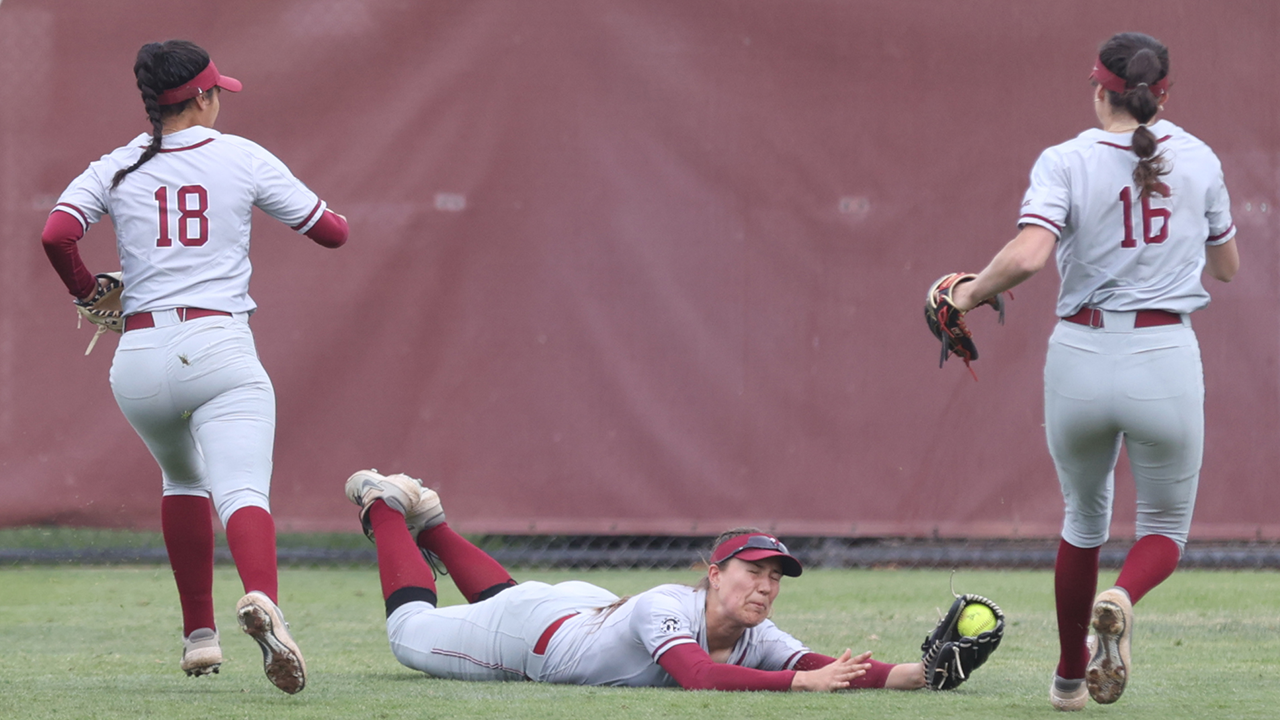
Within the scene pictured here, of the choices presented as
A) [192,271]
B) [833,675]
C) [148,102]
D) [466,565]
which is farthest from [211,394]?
[833,675]

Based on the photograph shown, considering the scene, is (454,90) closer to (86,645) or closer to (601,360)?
(601,360)

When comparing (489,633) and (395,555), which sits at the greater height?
(395,555)

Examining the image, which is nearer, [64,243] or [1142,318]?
[1142,318]

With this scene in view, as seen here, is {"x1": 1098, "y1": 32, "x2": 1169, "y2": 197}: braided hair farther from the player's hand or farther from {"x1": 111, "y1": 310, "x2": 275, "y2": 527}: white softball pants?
{"x1": 111, "y1": 310, "x2": 275, "y2": 527}: white softball pants

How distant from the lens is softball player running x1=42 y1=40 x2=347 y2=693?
3594 millimetres

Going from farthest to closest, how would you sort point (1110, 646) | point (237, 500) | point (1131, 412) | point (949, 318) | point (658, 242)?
point (658, 242), point (237, 500), point (949, 318), point (1131, 412), point (1110, 646)

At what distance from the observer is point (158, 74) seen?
145 inches

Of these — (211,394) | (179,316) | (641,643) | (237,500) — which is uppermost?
(179,316)

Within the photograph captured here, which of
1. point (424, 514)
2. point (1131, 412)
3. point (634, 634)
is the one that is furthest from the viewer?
point (424, 514)

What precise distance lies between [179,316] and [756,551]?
1.51 metres

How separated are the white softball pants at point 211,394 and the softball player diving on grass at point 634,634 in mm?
667

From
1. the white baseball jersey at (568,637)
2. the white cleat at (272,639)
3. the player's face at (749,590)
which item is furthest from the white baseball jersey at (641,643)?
the white cleat at (272,639)

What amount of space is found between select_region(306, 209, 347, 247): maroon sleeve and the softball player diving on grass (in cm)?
93

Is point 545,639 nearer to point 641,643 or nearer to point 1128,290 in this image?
point 641,643
